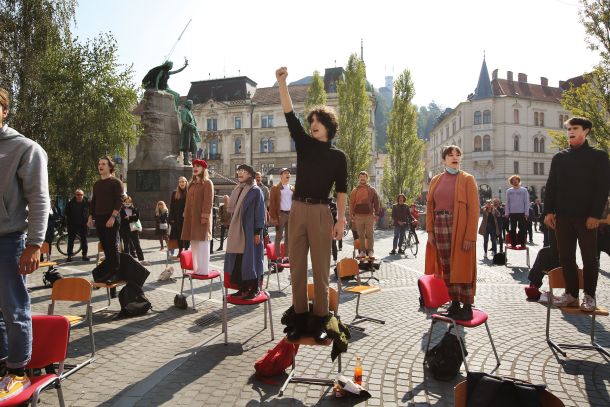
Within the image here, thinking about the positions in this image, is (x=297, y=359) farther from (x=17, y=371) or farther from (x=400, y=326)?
(x=17, y=371)

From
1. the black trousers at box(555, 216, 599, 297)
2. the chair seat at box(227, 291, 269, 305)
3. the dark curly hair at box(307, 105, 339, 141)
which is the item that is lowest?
the chair seat at box(227, 291, 269, 305)

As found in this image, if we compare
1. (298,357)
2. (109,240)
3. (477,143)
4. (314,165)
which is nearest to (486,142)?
(477,143)

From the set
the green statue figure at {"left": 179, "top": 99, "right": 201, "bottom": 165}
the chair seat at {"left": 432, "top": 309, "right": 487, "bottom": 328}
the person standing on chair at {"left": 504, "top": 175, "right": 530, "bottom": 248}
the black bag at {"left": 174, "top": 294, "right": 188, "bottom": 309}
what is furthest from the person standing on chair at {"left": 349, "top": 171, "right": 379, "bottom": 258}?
the green statue figure at {"left": 179, "top": 99, "right": 201, "bottom": 165}

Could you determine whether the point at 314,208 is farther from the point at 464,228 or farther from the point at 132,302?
the point at 132,302

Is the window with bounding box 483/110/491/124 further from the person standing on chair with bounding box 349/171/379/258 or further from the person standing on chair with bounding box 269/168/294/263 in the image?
the person standing on chair with bounding box 269/168/294/263

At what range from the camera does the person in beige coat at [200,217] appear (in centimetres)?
764

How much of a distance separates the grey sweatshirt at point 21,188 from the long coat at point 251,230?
9.62 feet

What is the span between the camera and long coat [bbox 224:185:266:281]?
19.6 ft

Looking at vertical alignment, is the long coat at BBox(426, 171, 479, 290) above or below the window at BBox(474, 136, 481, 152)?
below

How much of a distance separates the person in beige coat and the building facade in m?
54.9

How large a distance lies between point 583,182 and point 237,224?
14.1 ft

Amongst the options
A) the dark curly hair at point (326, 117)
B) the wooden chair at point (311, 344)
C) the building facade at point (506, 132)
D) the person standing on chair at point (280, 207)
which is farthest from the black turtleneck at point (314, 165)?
the building facade at point (506, 132)

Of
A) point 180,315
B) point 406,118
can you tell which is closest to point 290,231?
point 180,315

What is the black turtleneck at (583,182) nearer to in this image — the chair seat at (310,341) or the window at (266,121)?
the chair seat at (310,341)
